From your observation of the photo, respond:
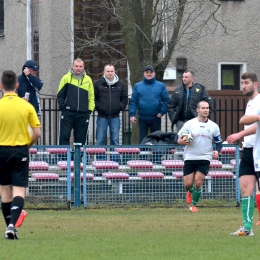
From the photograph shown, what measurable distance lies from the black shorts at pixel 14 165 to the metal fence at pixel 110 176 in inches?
179

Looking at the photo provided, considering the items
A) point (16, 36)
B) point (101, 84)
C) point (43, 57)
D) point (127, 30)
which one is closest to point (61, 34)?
point (43, 57)

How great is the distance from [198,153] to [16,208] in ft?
16.9

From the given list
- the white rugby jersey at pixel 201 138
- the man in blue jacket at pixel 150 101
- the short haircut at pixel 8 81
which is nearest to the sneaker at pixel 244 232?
the short haircut at pixel 8 81

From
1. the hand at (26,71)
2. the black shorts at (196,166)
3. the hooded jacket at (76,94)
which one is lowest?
the black shorts at (196,166)

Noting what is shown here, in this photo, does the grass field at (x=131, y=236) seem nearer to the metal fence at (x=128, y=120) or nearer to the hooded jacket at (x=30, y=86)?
the hooded jacket at (x=30, y=86)

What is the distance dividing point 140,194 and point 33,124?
17.8ft

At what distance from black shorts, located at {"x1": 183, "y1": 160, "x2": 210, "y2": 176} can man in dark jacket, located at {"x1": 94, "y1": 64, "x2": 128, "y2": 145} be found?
2435 mm

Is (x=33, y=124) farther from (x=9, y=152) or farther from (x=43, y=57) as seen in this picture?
(x=43, y=57)

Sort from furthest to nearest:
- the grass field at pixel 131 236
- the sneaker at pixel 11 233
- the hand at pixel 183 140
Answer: the hand at pixel 183 140
the sneaker at pixel 11 233
the grass field at pixel 131 236

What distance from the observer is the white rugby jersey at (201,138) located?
48.9ft

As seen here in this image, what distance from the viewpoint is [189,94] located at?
54.3 feet

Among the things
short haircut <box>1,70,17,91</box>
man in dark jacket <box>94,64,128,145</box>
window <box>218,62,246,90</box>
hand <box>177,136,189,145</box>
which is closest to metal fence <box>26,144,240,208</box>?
hand <box>177,136,189,145</box>

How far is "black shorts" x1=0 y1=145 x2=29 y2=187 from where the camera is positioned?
1054 centimetres

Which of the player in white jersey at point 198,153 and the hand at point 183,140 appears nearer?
the hand at point 183,140
